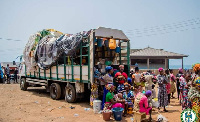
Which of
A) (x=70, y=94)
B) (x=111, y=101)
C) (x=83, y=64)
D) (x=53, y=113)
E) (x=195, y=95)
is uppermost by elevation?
(x=83, y=64)

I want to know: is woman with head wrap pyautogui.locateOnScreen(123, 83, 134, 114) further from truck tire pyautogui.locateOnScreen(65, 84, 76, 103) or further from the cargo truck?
truck tire pyautogui.locateOnScreen(65, 84, 76, 103)

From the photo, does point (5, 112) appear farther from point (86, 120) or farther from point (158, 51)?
point (158, 51)

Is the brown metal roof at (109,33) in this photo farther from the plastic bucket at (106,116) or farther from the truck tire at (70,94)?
the plastic bucket at (106,116)

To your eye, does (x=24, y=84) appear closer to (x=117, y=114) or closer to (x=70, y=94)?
(x=70, y=94)

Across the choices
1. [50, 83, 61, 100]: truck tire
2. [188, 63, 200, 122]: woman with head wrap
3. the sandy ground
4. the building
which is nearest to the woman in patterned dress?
[188, 63, 200, 122]: woman with head wrap

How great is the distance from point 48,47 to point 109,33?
11.2ft

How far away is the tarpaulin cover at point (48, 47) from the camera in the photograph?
8.76 m

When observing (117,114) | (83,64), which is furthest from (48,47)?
(117,114)

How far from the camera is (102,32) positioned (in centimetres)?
845

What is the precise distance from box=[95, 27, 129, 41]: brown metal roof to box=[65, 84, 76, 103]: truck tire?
2.65 m

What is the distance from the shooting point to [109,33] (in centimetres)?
873

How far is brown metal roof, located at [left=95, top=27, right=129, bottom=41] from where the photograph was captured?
831 cm

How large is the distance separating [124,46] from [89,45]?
94.4 inches

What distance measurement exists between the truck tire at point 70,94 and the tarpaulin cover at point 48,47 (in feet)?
4.98
